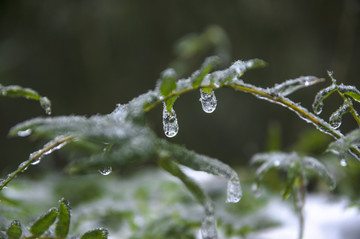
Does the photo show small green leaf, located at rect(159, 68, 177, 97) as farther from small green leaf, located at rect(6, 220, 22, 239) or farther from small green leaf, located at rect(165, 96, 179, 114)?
small green leaf, located at rect(6, 220, 22, 239)

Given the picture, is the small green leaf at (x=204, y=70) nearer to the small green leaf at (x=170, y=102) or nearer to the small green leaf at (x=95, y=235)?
the small green leaf at (x=170, y=102)

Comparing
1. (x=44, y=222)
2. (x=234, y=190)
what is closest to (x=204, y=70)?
(x=234, y=190)

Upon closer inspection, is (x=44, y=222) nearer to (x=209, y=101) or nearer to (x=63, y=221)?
(x=63, y=221)

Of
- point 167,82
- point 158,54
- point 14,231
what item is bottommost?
point 14,231

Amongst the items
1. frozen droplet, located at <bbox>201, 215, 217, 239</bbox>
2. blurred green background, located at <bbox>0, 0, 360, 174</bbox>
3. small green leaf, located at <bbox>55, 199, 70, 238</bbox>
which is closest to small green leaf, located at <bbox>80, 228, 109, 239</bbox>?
small green leaf, located at <bbox>55, 199, 70, 238</bbox>

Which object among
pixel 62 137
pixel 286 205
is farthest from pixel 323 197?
pixel 62 137

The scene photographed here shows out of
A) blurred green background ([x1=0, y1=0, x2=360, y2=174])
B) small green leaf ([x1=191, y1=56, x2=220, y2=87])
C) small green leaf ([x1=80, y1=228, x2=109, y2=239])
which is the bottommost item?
small green leaf ([x1=80, y1=228, x2=109, y2=239])
